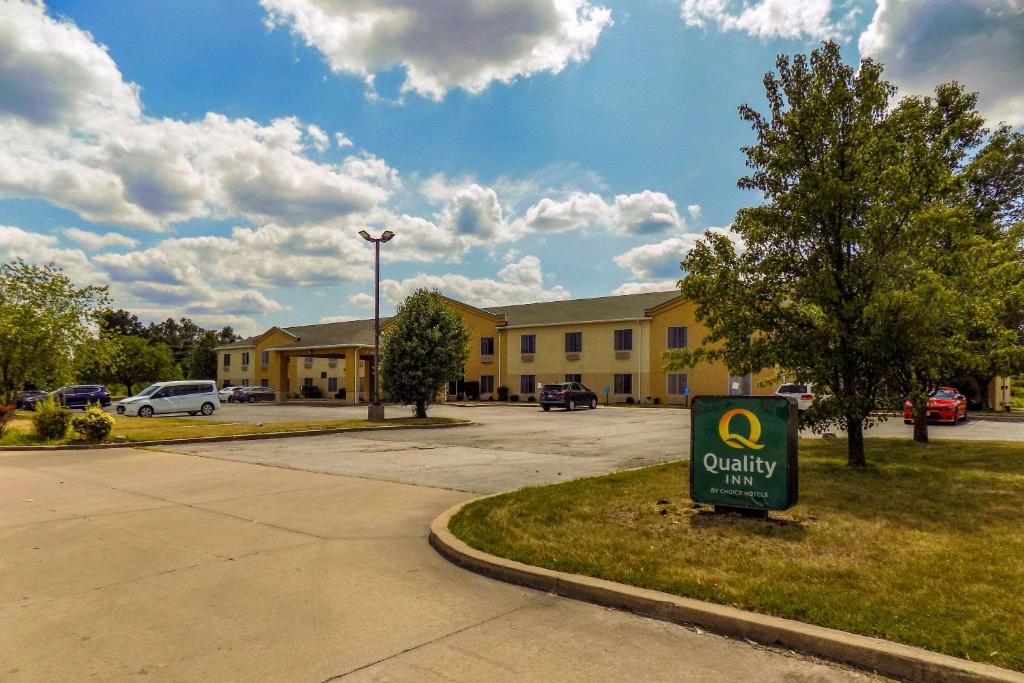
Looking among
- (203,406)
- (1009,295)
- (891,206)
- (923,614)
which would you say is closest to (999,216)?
(1009,295)

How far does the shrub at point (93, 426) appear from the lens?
17312 mm

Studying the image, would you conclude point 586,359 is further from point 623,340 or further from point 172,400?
point 172,400

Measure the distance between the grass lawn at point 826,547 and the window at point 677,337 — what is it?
35.8m

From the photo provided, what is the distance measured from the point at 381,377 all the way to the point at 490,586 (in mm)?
21671

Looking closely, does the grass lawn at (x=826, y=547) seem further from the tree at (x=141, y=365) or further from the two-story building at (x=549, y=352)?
the tree at (x=141, y=365)

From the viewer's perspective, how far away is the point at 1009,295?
11203 millimetres

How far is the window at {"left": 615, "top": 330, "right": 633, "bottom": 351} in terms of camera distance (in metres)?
48.4

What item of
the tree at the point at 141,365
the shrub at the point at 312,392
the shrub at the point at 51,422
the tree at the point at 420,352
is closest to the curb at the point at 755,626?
the shrub at the point at 51,422

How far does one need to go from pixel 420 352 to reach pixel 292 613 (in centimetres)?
2124

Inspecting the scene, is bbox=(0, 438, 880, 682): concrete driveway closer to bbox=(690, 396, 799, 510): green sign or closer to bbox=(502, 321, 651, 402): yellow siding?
bbox=(690, 396, 799, 510): green sign

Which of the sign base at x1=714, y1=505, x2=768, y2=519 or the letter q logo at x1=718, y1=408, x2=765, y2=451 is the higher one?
the letter q logo at x1=718, y1=408, x2=765, y2=451

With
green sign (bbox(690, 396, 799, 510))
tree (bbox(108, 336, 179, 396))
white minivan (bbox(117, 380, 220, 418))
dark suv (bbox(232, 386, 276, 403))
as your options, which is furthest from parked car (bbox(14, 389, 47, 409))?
green sign (bbox(690, 396, 799, 510))

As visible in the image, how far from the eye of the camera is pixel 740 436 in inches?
293

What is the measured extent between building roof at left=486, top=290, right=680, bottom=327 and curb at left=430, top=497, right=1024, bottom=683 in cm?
4342
